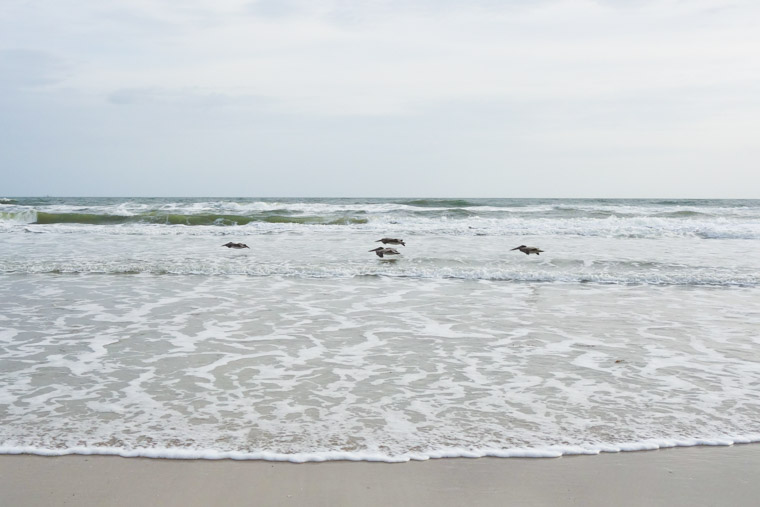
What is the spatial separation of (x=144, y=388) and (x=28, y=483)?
137cm

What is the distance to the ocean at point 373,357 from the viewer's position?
3.58 metres

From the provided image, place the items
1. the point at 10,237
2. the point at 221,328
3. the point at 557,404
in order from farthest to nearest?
the point at 10,237 < the point at 221,328 < the point at 557,404

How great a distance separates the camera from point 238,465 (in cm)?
320

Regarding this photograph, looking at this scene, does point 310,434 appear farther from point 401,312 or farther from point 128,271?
point 128,271

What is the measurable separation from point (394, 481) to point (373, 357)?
2.20 meters

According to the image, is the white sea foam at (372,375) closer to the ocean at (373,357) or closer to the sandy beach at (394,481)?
the ocean at (373,357)

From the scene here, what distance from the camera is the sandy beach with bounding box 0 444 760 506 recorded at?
290 centimetres

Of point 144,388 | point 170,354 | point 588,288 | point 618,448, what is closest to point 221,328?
point 170,354

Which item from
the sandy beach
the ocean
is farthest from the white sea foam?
the sandy beach

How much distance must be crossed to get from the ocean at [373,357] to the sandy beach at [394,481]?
13cm

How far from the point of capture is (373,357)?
5.24 meters

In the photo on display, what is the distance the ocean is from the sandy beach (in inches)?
5.0

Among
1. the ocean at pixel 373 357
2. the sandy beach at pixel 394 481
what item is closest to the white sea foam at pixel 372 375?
the ocean at pixel 373 357

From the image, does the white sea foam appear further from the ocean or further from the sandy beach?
the sandy beach
